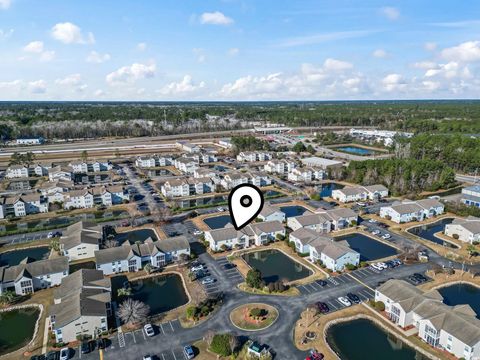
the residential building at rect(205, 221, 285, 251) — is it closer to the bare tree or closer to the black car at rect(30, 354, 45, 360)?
the bare tree

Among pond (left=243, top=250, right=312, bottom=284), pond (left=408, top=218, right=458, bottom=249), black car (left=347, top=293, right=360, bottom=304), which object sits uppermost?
black car (left=347, top=293, right=360, bottom=304)

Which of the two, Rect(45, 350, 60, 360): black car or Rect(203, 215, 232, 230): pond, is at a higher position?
Rect(203, 215, 232, 230): pond

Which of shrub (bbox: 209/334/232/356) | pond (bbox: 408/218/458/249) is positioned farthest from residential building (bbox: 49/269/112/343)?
pond (bbox: 408/218/458/249)

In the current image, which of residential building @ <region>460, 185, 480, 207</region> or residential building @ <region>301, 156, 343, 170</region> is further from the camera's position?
residential building @ <region>301, 156, 343, 170</region>

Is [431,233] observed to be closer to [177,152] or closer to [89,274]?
[89,274]

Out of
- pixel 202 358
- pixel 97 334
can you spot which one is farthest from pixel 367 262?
pixel 97 334

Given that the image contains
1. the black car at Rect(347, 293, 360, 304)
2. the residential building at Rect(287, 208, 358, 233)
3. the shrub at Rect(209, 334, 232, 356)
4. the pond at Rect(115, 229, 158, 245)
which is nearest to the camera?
the shrub at Rect(209, 334, 232, 356)

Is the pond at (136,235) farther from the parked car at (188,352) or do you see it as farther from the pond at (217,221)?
the parked car at (188,352)

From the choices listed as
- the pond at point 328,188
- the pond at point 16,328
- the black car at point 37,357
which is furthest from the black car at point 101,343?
the pond at point 328,188
